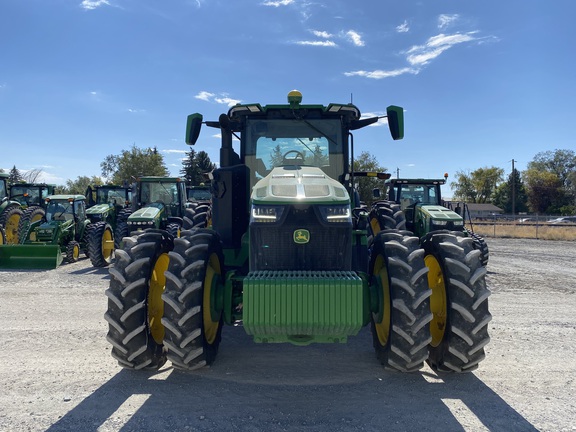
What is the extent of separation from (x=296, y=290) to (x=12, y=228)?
52.6ft

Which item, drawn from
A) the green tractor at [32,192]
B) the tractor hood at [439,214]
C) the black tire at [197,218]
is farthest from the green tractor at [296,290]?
the green tractor at [32,192]

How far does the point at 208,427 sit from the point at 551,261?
51.7 ft

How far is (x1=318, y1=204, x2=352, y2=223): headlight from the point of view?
419 cm

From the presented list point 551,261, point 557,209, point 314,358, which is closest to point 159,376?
point 314,358

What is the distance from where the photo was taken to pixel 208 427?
3441mm

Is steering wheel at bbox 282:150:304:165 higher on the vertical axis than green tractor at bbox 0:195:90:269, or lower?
higher

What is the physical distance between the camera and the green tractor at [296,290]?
3.79 m

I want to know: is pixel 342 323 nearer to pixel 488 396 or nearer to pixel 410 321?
pixel 410 321

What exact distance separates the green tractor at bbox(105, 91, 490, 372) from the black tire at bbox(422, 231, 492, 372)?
10 mm

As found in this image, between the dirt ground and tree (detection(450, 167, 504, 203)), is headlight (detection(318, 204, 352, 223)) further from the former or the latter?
tree (detection(450, 167, 504, 203))

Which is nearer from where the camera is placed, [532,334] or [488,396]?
[488,396]

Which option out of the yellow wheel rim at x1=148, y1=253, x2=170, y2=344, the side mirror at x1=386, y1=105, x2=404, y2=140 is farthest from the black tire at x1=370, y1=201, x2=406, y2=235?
the yellow wheel rim at x1=148, y1=253, x2=170, y2=344

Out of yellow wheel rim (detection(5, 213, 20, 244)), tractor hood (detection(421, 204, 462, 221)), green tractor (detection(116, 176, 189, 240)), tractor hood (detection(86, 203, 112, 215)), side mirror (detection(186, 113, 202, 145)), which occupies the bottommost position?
yellow wheel rim (detection(5, 213, 20, 244))

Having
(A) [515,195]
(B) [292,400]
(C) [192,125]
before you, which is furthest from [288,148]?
(A) [515,195]
